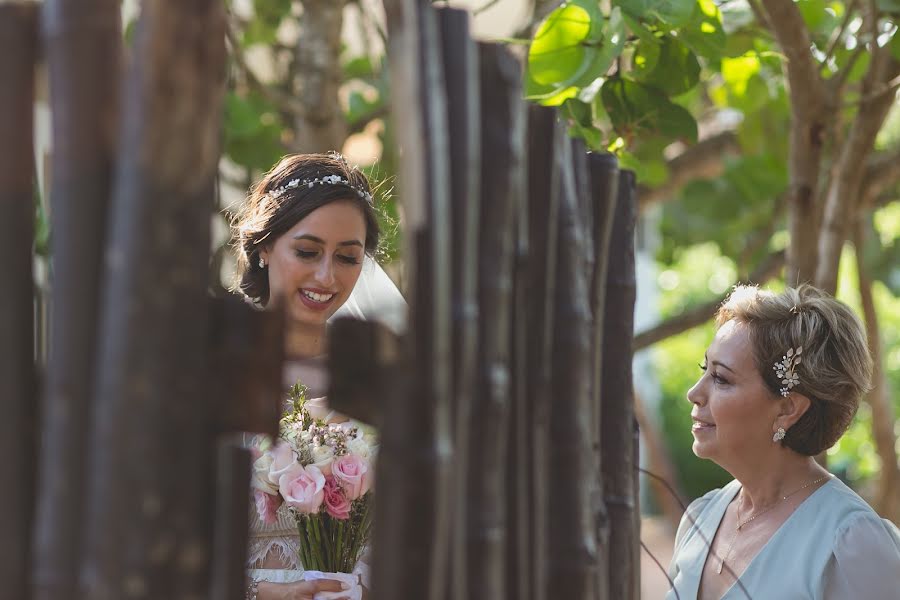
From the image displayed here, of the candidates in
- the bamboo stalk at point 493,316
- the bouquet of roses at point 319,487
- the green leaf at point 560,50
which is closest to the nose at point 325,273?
the bouquet of roses at point 319,487

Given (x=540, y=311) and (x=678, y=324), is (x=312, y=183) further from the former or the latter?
(x=678, y=324)

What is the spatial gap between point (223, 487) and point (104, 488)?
14cm

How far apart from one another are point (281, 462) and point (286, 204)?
0.73 m

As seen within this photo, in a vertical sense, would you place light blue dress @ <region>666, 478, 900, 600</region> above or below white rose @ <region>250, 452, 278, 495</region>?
below

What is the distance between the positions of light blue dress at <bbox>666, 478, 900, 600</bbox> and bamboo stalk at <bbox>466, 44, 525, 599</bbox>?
1103mm

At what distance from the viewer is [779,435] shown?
2654 mm

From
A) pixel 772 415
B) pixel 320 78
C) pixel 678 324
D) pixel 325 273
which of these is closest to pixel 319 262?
pixel 325 273

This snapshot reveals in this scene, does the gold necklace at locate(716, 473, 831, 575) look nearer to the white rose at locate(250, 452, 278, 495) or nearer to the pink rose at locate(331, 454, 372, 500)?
the pink rose at locate(331, 454, 372, 500)

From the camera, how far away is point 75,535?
3.69 ft

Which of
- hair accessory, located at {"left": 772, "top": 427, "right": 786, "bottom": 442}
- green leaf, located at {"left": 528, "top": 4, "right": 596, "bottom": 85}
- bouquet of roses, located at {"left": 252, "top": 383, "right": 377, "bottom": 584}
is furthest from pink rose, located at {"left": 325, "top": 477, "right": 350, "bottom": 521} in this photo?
hair accessory, located at {"left": 772, "top": 427, "right": 786, "bottom": 442}

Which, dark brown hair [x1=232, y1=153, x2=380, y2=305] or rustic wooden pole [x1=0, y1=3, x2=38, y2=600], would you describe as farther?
dark brown hair [x1=232, y1=153, x2=380, y2=305]

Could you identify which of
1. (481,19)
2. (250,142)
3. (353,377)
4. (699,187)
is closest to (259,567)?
(353,377)

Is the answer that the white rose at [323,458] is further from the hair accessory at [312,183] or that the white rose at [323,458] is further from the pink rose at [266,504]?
the hair accessory at [312,183]

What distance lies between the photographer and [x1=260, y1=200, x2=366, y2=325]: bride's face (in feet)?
8.88
